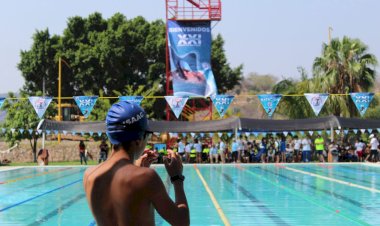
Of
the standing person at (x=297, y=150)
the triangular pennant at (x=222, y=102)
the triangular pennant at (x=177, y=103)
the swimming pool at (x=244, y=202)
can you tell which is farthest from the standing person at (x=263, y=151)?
the swimming pool at (x=244, y=202)

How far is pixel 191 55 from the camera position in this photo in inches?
1433

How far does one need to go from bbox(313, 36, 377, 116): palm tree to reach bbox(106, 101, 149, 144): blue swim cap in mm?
A: 32767

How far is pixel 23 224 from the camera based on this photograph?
945cm

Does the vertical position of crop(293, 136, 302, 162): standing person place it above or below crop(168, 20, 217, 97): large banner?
below

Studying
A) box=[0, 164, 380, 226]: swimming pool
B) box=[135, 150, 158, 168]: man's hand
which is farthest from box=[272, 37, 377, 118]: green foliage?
box=[135, 150, 158, 168]: man's hand

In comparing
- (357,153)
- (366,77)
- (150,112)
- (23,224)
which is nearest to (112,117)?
(23,224)

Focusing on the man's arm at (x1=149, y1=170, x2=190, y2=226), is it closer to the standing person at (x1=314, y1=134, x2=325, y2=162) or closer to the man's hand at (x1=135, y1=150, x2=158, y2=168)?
the man's hand at (x1=135, y1=150, x2=158, y2=168)

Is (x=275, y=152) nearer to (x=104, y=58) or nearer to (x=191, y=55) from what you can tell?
(x=191, y=55)

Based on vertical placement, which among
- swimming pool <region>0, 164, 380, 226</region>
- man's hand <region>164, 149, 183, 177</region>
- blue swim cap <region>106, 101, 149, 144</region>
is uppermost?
blue swim cap <region>106, 101, 149, 144</region>

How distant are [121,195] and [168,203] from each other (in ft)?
0.67

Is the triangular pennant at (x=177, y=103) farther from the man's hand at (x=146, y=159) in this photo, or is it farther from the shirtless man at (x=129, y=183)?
the shirtless man at (x=129, y=183)

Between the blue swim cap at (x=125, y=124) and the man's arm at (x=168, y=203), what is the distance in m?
0.22

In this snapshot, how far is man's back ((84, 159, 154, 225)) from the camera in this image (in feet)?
8.14

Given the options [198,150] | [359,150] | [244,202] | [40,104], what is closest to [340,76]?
[359,150]
